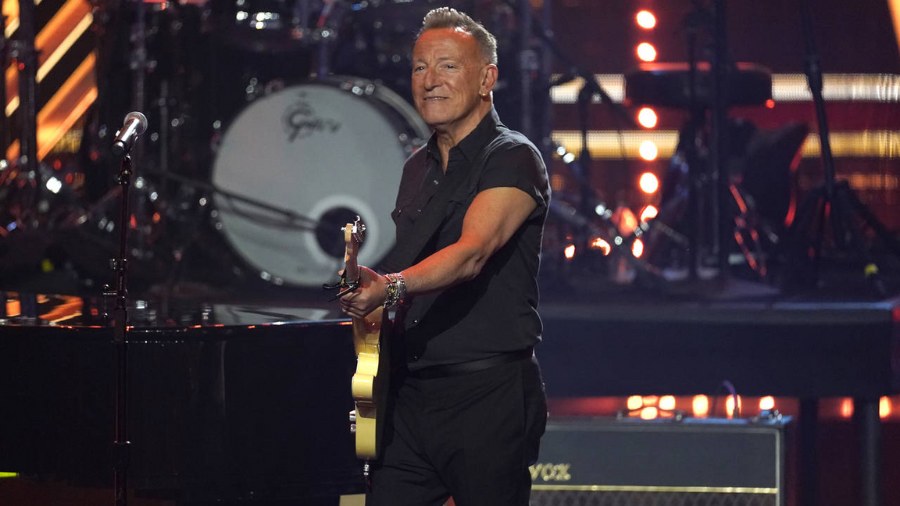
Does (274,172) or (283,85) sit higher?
A: (283,85)

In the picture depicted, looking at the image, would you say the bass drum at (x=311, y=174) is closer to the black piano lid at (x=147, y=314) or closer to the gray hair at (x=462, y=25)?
the black piano lid at (x=147, y=314)

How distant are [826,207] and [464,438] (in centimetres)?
378

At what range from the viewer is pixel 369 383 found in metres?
2.91

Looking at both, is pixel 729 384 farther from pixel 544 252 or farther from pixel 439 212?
pixel 439 212

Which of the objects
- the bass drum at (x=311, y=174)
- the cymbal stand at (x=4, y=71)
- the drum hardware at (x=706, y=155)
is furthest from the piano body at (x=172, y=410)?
the cymbal stand at (x=4, y=71)

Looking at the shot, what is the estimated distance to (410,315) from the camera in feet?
9.96

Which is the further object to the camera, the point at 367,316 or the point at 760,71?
the point at 760,71

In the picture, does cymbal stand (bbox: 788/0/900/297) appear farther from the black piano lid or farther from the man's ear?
the man's ear

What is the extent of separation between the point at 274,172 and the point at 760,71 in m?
2.80

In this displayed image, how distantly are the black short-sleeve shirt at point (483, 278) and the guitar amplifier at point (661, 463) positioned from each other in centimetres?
143

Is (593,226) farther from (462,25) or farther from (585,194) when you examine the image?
(462,25)

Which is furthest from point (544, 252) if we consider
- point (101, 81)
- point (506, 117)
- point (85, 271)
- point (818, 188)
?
point (101, 81)

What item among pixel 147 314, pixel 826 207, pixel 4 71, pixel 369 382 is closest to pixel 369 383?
pixel 369 382

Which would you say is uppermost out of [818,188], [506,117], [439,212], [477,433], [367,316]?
[506,117]
